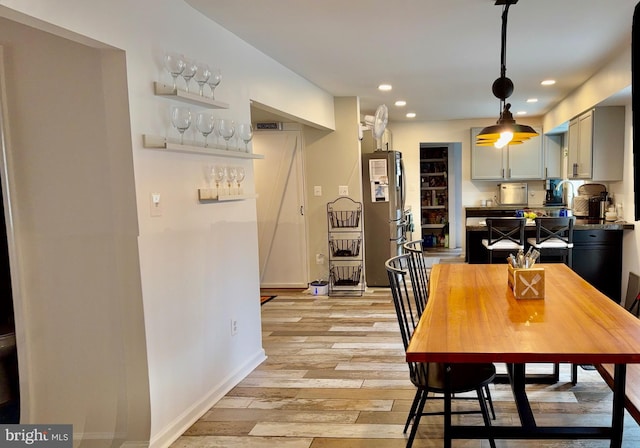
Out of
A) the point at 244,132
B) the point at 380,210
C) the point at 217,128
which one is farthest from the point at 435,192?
the point at 217,128

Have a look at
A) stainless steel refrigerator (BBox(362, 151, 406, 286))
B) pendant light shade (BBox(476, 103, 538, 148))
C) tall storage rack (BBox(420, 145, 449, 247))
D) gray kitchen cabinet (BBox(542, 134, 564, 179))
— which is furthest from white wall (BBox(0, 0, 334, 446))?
tall storage rack (BBox(420, 145, 449, 247))

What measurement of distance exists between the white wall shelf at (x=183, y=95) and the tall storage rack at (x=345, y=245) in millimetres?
3236

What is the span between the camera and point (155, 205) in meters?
2.33

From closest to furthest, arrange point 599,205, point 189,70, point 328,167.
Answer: point 189,70
point 599,205
point 328,167

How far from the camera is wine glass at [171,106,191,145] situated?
2463 millimetres

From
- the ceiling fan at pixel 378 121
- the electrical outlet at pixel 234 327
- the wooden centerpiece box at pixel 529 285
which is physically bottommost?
the electrical outlet at pixel 234 327

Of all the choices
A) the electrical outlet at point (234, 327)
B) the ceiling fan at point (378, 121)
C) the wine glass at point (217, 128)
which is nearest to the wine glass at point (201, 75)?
the wine glass at point (217, 128)

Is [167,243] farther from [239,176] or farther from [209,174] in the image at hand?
[239,176]

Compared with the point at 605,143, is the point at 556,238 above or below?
below

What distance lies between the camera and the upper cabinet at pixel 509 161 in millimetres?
7332

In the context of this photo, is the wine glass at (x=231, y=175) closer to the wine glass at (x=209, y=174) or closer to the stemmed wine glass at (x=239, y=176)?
the stemmed wine glass at (x=239, y=176)

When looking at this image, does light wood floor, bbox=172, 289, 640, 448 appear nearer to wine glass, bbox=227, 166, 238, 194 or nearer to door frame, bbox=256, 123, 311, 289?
wine glass, bbox=227, 166, 238, 194

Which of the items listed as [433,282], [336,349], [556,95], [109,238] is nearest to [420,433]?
[433,282]

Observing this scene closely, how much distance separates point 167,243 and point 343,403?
1.40 metres
